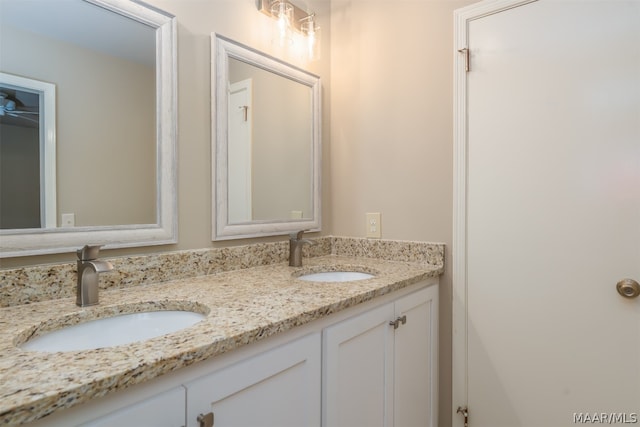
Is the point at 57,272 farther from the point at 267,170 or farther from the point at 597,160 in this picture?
the point at 597,160

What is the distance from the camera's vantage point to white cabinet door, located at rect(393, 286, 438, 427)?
129 centimetres

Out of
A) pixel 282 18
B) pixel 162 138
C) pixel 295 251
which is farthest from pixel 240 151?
pixel 282 18

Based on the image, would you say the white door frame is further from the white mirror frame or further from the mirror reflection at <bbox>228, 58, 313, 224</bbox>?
the white mirror frame

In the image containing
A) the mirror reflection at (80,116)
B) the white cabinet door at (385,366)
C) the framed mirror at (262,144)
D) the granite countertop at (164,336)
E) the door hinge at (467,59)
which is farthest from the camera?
the door hinge at (467,59)

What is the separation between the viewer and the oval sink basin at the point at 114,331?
0.80m

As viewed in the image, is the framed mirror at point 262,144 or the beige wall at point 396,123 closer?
the framed mirror at point 262,144

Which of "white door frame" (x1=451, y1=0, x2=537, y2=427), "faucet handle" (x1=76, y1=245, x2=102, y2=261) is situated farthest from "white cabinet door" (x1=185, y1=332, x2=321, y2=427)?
"white door frame" (x1=451, y1=0, x2=537, y2=427)

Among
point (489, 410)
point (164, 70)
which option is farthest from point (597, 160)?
point (164, 70)

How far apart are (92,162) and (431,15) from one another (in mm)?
1467

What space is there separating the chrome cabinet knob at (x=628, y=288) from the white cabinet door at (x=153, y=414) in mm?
1344

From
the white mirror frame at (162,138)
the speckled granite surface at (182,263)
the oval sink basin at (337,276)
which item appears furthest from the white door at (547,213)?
the white mirror frame at (162,138)

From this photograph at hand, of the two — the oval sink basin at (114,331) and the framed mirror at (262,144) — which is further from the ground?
the framed mirror at (262,144)

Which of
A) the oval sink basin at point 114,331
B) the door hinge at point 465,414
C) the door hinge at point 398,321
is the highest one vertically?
the oval sink basin at point 114,331

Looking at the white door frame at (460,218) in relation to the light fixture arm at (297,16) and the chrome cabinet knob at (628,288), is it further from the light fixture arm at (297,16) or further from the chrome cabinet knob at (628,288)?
the light fixture arm at (297,16)
